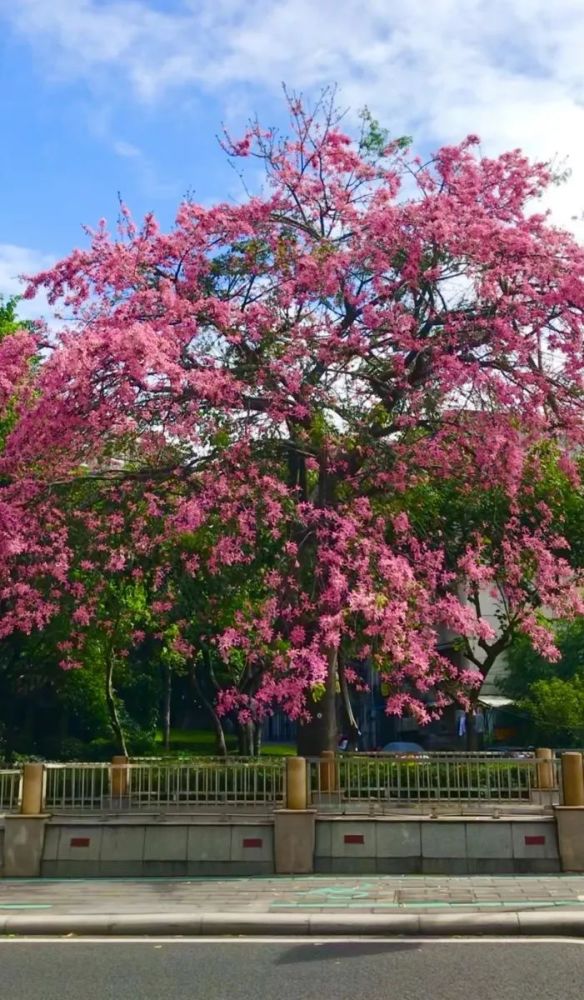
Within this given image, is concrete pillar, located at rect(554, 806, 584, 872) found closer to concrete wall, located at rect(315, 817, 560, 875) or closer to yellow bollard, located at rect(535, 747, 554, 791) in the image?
concrete wall, located at rect(315, 817, 560, 875)

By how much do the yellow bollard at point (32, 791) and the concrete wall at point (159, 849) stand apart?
18.8 inches

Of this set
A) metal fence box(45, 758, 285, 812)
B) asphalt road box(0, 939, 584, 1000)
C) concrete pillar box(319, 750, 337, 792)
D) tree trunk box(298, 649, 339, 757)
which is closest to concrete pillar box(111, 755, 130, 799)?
metal fence box(45, 758, 285, 812)

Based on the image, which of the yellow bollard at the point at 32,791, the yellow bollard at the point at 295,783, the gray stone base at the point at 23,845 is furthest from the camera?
the yellow bollard at the point at 32,791

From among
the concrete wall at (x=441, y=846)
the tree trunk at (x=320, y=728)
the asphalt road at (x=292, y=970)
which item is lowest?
the asphalt road at (x=292, y=970)

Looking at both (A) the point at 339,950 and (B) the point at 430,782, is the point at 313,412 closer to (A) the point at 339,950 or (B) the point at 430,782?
(B) the point at 430,782

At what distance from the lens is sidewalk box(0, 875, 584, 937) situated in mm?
10555

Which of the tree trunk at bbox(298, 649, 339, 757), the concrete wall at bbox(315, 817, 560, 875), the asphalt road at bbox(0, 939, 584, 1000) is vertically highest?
the tree trunk at bbox(298, 649, 339, 757)

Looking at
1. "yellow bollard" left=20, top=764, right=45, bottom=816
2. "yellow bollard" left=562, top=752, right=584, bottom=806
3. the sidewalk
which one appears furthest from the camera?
"yellow bollard" left=20, top=764, right=45, bottom=816

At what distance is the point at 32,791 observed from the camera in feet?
49.6

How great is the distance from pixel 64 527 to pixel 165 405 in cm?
290

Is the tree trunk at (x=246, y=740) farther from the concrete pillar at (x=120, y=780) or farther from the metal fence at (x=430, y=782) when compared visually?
the metal fence at (x=430, y=782)

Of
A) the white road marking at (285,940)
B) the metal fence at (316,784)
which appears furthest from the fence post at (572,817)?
the white road marking at (285,940)

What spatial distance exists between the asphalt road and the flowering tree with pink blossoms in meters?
6.56

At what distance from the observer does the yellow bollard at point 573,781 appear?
14375mm
